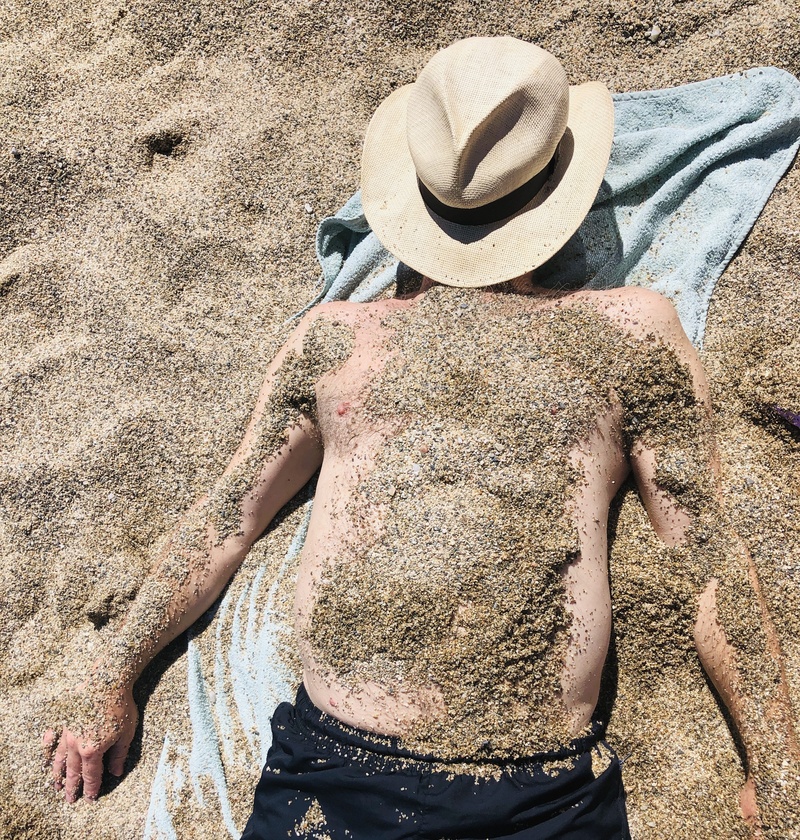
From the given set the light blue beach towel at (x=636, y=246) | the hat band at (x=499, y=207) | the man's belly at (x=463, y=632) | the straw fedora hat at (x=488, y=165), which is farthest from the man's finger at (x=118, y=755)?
the hat band at (x=499, y=207)

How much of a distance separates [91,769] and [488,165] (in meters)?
2.04

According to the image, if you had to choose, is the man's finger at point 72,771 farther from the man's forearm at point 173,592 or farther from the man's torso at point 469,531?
the man's torso at point 469,531

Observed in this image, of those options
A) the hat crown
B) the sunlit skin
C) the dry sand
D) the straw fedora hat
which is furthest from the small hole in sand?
the hat crown

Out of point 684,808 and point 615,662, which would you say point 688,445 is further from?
point 684,808

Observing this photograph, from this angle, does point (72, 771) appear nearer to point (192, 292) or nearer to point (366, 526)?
point (366, 526)

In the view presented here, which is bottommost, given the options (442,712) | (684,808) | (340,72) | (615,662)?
(684,808)

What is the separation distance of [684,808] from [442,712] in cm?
78

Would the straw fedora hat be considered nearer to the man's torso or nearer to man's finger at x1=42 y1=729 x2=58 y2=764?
the man's torso

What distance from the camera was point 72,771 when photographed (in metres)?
1.93

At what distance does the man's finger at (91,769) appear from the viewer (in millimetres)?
1911

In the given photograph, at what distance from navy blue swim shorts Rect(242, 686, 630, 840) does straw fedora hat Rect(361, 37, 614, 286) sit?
1210mm

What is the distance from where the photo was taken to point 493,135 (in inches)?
61.9

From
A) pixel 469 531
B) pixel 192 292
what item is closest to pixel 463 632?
pixel 469 531

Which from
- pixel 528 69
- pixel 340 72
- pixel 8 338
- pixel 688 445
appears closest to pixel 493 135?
pixel 528 69
